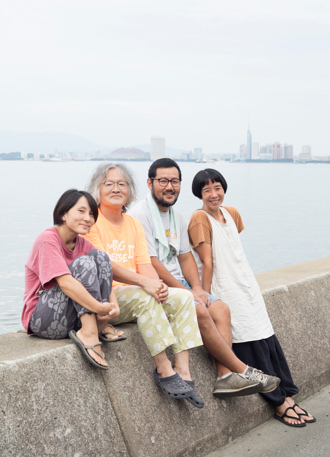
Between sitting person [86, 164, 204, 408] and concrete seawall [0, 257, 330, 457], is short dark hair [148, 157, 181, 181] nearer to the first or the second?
sitting person [86, 164, 204, 408]

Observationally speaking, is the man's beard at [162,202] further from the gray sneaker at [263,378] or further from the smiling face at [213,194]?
the gray sneaker at [263,378]

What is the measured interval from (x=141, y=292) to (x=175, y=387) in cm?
55

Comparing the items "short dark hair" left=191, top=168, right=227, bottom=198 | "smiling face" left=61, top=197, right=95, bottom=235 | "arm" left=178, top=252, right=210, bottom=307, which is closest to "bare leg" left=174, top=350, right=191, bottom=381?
"arm" left=178, top=252, right=210, bottom=307

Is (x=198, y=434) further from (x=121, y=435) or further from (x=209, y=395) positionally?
(x=121, y=435)

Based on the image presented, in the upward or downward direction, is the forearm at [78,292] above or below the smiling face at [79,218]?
below

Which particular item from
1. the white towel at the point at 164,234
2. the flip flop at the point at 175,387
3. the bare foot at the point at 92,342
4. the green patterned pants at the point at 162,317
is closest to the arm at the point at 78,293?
the bare foot at the point at 92,342

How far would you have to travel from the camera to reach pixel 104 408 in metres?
3.02

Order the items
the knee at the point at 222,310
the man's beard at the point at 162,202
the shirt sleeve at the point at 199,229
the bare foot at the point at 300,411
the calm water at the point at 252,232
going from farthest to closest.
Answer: the calm water at the point at 252,232 < the shirt sleeve at the point at 199,229 < the man's beard at the point at 162,202 < the bare foot at the point at 300,411 < the knee at the point at 222,310

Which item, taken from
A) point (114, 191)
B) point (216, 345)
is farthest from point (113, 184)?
point (216, 345)

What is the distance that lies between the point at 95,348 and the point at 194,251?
4.69 feet

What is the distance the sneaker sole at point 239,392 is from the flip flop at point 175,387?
381mm

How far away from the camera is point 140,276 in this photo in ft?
11.6

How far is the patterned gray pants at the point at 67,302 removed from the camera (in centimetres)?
318

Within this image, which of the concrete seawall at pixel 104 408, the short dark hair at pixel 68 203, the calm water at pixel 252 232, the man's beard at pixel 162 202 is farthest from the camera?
the calm water at pixel 252 232
